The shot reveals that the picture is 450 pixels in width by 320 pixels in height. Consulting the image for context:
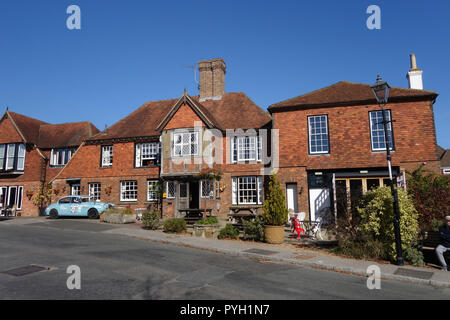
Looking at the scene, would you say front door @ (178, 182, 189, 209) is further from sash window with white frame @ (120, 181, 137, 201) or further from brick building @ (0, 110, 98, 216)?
brick building @ (0, 110, 98, 216)

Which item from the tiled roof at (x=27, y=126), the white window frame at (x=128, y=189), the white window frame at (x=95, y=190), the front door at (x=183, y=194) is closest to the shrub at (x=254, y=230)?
the front door at (x=183, y=194)

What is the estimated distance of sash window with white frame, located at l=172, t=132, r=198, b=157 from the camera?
2066 cm

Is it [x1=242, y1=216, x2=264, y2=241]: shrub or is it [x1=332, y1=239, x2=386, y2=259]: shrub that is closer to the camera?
[x1=332, y1=239, x2=386, y2=259]: shrub

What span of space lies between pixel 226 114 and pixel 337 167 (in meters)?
9.55

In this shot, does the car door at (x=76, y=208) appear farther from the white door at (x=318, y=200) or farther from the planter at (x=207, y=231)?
the white door at (x=318, y=200)

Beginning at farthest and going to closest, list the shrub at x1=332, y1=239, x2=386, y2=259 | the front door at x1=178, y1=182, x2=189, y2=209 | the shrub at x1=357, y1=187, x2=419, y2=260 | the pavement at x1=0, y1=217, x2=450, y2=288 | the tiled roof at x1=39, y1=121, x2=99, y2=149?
the tiled roof at x1=39, y1=121, x2=99, y2=149 → the front door at x1=178, y1=182, x2=189, y2=209 → the shrub at x1=332, y1=239, x2=386, y2=259 → the shrub at x1=357, y1=187, x2=419, y2=260 → the pavement at x1=0, y1=217, x2=450, y2=288

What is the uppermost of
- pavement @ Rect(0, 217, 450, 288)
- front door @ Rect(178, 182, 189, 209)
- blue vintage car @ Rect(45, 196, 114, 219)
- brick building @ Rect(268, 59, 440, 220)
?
brick building @ Rect(268, 59, 440, 220)

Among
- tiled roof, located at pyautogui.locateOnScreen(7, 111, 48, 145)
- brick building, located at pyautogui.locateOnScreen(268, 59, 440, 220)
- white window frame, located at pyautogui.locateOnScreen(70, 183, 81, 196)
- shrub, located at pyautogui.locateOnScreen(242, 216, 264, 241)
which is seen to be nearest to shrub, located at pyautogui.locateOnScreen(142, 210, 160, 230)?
shrub, located at pyautogui.locateOnScreen(242, 216, 264, 241)

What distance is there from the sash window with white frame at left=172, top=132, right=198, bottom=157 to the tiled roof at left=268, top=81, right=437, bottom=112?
5618mm

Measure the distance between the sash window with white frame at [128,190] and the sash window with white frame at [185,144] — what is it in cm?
511

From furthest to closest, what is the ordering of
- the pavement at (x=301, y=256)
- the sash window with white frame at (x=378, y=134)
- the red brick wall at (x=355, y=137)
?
the sash window with white frame at (x=378, y=134) → the red brick wall at (x=355, y=137) → the pavement at (x=301, y=256)

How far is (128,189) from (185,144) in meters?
6.53

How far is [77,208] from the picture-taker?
21391 millimetres

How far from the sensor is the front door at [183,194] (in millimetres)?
20734
